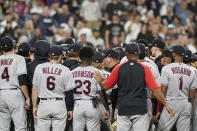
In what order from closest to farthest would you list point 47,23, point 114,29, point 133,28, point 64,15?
point 133,28 → point 47,23 → point 114,29 → point 64,15

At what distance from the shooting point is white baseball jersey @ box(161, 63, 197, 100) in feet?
30.9

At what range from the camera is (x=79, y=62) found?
9.91m

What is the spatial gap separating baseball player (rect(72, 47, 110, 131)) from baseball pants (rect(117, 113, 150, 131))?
2.36 feet

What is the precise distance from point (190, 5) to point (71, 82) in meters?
13.7

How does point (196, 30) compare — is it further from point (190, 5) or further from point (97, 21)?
point (97, 21)

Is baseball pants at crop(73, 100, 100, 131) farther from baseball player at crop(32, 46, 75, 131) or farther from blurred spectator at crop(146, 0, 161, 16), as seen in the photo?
blurred spectator at crop(146, 0, 161, 16)

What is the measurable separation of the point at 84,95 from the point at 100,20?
35.1 feet

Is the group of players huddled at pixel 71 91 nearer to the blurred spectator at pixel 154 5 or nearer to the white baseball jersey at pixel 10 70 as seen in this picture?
the white baseball jersey at pixel 10 70

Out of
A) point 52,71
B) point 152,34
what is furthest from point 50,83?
point 152,34

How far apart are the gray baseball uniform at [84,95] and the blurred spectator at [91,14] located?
424 inches

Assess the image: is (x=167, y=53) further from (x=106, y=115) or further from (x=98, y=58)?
(x=106, y=115)

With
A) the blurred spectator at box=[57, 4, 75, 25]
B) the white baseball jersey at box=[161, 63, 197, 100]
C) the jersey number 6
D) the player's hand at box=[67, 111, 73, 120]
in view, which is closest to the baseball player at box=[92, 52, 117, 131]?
the player's hand at box=[67, 111, 73, 120]

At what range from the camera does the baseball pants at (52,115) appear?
903cm

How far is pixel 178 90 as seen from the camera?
945cm
